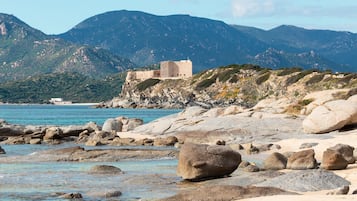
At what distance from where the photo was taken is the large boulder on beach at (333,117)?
127ft

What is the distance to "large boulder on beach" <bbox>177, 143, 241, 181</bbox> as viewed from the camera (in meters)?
23.3

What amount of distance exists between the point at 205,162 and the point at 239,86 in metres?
148

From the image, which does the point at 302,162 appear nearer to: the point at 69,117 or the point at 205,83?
the point at 69,117

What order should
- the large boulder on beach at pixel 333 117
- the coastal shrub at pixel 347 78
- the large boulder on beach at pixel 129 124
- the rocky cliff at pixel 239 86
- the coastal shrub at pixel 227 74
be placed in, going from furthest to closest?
the coastal shrub at pixel 227 74 < the rocky cliff at pixel 239 86 < the coastal shrub at pixel 347 78 < the large boulder on beach at pixel 129 124 < the large boulder on beach at pixel 333 117

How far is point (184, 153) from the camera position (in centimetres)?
2369

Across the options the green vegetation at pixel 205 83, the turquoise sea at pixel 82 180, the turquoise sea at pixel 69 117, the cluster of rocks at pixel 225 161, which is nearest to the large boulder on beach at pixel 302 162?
the cluster of rocks at pixel 225 161

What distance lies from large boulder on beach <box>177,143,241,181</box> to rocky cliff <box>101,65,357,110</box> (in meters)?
103

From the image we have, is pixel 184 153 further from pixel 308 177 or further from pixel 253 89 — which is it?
pixel 253 89

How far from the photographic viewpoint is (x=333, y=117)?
3903 cm

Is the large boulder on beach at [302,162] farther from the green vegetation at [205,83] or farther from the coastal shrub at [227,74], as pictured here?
the green vegetation at [205,83]

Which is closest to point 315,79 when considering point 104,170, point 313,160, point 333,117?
point 333,117

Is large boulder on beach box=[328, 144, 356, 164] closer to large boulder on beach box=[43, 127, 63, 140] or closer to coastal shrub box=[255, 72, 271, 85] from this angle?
large boulder on beach box=[43, 127, 63, 140]

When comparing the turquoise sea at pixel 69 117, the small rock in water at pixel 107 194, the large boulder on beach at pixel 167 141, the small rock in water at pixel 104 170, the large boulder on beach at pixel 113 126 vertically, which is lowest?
the turquoise sea at pixel 69 117

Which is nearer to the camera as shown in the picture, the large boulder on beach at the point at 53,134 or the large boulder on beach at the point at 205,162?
the large boulder on beach at the point at 205,162
